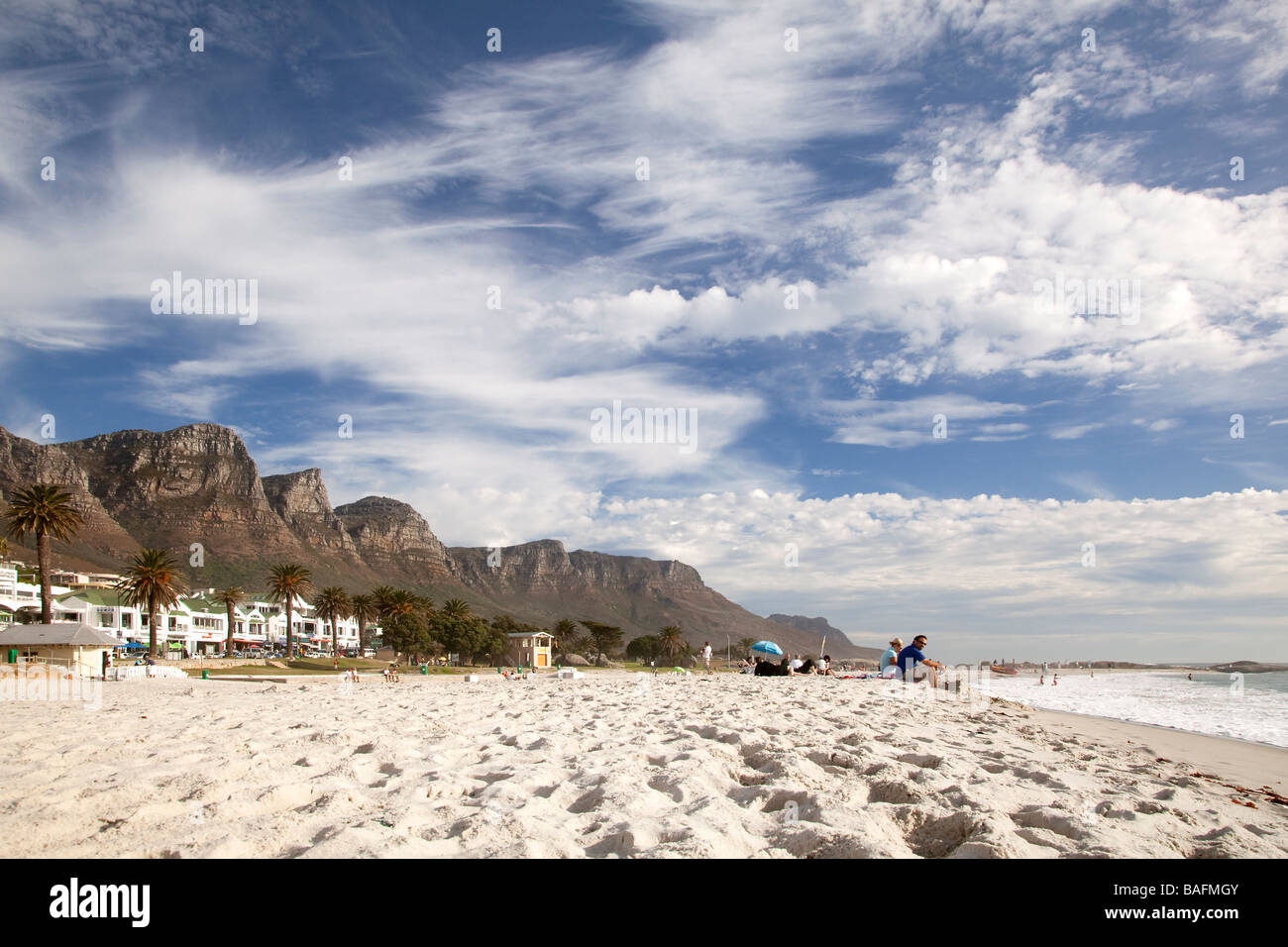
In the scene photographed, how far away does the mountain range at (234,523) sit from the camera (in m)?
100

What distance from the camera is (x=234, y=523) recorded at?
366 ft

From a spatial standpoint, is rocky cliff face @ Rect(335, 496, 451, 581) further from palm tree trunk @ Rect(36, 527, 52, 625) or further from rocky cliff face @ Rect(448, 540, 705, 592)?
palm tree trunk @ Rect(36, 527, 52, 625)

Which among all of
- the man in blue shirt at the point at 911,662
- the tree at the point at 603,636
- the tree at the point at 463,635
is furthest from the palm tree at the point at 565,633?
the man in blue shirt at the point at 911,662

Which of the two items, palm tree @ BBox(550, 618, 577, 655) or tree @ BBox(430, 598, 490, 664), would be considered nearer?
tree @ BBox(430, 598, 490, 664)

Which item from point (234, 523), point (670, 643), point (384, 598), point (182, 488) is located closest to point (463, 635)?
point (384, 598)

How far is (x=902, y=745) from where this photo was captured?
279 inches

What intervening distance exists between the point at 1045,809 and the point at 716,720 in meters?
4.84

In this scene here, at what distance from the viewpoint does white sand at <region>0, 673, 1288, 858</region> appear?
142 inches

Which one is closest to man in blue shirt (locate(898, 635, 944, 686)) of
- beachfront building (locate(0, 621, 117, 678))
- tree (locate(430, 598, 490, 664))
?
beachfront building (locate(0, 621, 117, 678))

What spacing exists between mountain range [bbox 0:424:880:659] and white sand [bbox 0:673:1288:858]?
297 feet

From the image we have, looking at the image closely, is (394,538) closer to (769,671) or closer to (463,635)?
(463,635)
